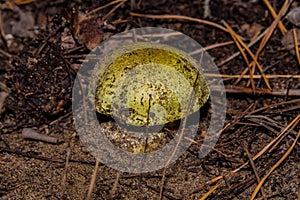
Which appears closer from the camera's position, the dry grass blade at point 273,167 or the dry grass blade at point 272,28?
the dry grass blade at point 273,167

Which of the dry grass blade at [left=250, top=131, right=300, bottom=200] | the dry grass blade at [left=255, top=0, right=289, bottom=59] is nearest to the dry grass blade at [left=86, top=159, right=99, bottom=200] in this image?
the dry grass blade at [left=250, top=131, right=300, bottom=200]

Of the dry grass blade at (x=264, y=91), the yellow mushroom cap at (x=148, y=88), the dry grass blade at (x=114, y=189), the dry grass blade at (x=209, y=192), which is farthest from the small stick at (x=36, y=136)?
the dry grass blade at (x=264, y=91)

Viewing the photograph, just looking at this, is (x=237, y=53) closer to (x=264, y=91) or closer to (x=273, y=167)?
(x=264, y=91)

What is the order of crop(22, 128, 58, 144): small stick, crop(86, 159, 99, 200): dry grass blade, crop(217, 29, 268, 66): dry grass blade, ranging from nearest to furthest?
crop(86, 159, 99, 200): dry grass blade → crop(22, 128, 58, 144): small stick → crop(217, 29, 268, 66): dry grass blade

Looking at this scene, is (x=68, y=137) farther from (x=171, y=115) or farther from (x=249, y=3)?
(x=249, y=3)

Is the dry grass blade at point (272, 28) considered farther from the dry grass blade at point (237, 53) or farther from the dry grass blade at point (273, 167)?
the dry grass blade at point (273, 167)

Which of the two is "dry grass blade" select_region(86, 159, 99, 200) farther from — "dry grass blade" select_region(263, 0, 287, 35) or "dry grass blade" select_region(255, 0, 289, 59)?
"dry grass blade" select_region(263, 0, 287, 35)
